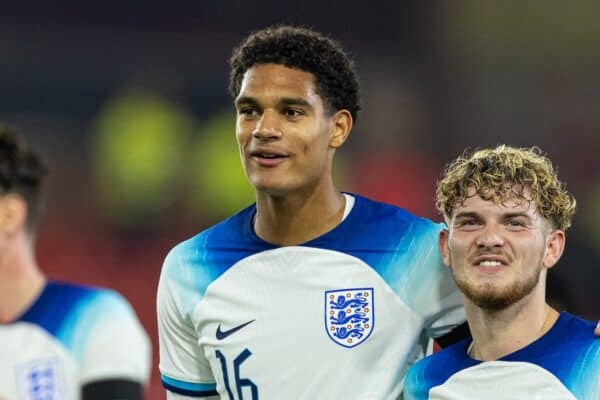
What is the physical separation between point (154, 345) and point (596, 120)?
5.64 metres

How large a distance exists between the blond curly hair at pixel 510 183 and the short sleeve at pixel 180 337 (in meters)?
0.87

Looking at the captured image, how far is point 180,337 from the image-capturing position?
3.82 metres

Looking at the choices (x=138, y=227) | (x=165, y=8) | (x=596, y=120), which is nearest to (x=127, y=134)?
(x=138, y=227)

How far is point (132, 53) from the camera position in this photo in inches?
512

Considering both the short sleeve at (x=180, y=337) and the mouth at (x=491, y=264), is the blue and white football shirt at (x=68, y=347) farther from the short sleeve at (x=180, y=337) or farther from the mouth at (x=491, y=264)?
the mouth at (x=491, y=264)

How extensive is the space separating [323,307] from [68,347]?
73 cm

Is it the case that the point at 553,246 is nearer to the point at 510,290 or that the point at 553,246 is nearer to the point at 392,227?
the point at 510,290

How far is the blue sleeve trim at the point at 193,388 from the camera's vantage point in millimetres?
3828

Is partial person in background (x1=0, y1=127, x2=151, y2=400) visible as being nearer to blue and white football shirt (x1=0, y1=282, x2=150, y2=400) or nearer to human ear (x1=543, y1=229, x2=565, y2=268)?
blue and white football shirt (x1=0, y1=282, x2=150, y2=400)

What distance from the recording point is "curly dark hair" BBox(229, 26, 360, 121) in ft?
12.0

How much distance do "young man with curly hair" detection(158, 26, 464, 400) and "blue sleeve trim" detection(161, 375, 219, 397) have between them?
0.04m

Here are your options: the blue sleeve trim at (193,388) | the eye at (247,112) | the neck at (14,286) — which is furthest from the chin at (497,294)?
the neck at (14,286)

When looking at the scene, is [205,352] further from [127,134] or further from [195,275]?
[127,134]

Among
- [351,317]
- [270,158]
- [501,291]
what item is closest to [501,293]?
[501,291]
